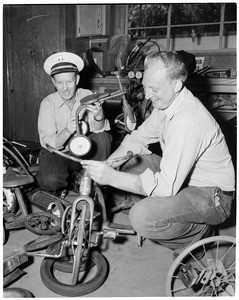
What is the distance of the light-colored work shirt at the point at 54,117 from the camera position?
2.43m

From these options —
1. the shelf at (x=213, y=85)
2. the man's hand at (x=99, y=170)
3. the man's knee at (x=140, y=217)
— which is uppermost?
the shelf at (x=213, y=85)

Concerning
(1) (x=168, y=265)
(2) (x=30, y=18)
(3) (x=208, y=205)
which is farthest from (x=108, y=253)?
(2) (x=30, y=18)

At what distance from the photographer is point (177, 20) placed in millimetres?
4844

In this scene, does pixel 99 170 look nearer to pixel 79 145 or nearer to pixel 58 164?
pixel 79 145

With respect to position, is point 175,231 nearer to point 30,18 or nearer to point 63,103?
point 63,103

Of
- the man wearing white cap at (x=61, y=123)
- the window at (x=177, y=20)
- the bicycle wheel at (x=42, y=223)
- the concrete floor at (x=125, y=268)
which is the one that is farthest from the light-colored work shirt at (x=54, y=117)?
the window at (x=177, y=20)

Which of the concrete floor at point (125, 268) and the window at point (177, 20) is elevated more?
the window at point (177, 20)

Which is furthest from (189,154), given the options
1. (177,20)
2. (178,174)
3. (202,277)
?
(177,20)

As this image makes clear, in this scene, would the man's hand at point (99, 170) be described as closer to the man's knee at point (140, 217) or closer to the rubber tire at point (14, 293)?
the man's knee at point (140, 217)

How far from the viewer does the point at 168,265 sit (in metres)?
2.08

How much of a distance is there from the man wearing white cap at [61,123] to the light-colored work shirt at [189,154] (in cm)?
72

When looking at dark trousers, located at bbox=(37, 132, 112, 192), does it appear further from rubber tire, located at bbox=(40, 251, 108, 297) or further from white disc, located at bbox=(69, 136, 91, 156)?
white disc, located at bbox=(69, 136, 91, 156)

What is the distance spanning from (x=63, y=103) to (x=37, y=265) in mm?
1330

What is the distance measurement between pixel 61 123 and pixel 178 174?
138 centimetres
